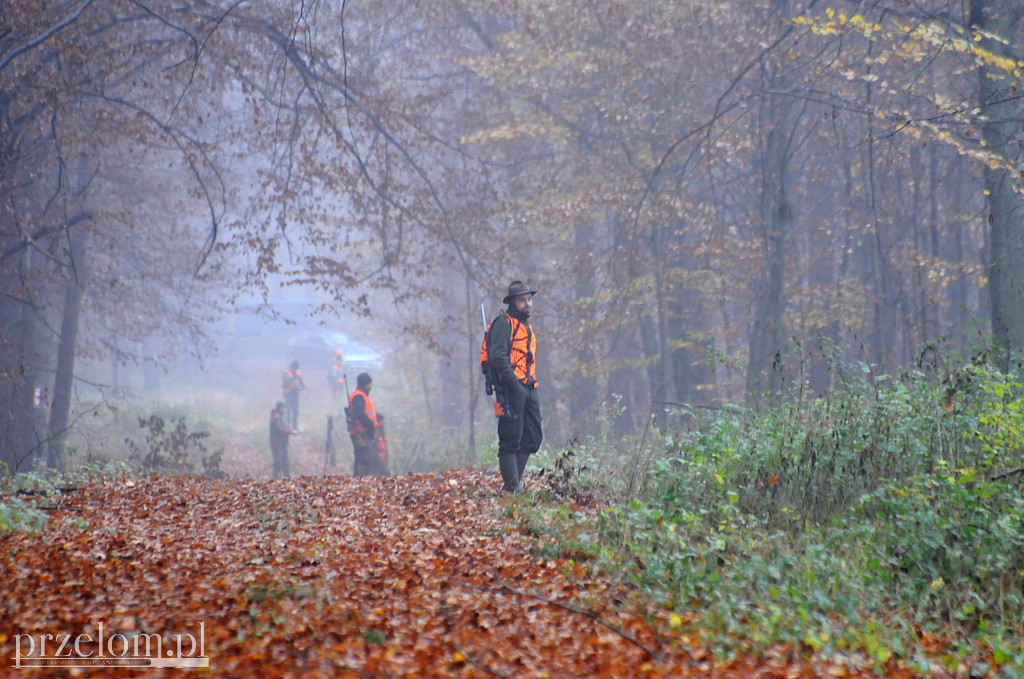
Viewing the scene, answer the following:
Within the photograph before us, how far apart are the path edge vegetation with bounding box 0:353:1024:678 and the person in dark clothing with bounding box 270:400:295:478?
401 inches

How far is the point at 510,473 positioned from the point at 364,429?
6515 millimetres

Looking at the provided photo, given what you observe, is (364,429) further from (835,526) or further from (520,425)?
(835,526)

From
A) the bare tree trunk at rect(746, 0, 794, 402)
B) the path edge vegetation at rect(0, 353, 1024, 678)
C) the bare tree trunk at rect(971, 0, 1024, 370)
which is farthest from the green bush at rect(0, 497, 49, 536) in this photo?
the bare tree trunk at rect(971, 0, 1024, 370)

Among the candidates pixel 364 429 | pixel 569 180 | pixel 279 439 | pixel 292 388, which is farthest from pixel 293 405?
pixel 569 180

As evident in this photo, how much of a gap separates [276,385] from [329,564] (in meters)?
37.1

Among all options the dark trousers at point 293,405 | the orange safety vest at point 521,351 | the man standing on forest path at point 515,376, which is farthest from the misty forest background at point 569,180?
the orange safety vest at point 521,351

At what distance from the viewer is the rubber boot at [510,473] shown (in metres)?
8.19

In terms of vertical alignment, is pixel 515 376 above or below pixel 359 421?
above

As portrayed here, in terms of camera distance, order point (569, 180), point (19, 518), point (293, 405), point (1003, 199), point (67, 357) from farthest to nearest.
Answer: point (293, 405) < point (569, 180) < point (67, 357) < point (1003, 199) < point (19, 518)

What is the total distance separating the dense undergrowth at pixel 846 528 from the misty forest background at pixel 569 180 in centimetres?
333

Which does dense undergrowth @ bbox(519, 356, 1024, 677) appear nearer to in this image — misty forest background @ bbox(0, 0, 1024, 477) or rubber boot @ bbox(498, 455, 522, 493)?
rubber boot @ bbox(498, 455, 522, 493)

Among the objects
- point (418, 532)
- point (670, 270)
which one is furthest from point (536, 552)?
point (670, 270)

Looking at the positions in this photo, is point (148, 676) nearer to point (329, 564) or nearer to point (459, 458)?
point (329, 564)

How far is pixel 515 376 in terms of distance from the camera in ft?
25.9
